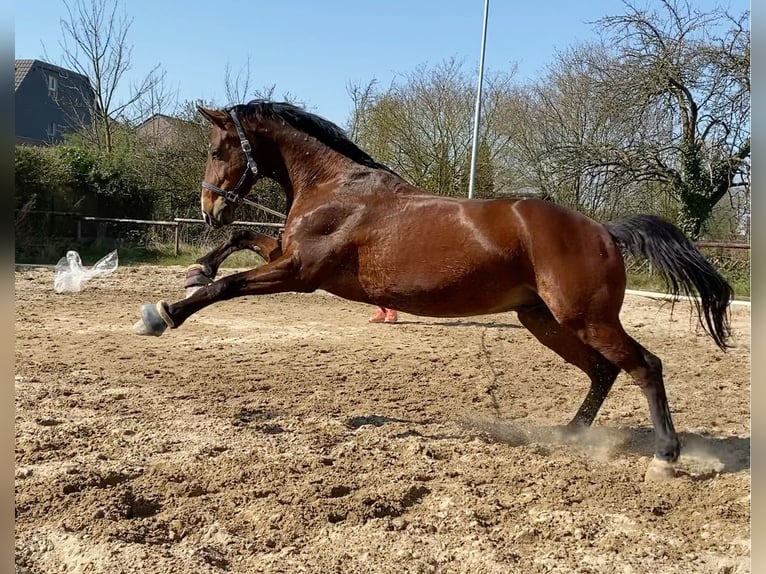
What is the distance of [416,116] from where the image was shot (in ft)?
66.4

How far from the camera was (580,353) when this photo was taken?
472cm

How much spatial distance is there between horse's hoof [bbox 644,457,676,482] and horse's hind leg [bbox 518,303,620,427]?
0.84 meters

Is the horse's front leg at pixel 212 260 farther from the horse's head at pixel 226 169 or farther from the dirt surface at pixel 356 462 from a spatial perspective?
the dirt surface at pixel 356 462

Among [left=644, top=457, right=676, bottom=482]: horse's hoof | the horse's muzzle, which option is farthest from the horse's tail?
the horse's muzzle

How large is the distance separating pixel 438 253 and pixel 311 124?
1.45 meters

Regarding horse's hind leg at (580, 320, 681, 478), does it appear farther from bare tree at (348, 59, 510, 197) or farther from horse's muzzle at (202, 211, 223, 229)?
bare tree at (348, 59, 510, 197)

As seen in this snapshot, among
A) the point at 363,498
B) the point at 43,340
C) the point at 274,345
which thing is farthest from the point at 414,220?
the point at 43,340

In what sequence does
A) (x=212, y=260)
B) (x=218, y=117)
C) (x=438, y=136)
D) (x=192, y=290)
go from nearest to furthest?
(x=192, y=290) → (x=218, y=117) → (x=212, y=260) → (x=438, y=136)

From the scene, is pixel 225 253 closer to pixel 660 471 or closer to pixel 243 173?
pixel 243 173

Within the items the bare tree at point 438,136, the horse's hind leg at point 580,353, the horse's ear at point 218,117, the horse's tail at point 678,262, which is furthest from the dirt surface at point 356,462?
the bare tree at point 438,136

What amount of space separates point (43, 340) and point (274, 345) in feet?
8.36

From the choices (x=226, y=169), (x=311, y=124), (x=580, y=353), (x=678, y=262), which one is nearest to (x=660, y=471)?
(x=580, y=353)

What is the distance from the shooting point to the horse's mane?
4.62m

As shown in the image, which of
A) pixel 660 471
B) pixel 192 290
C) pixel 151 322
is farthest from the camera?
pixel 192 290
